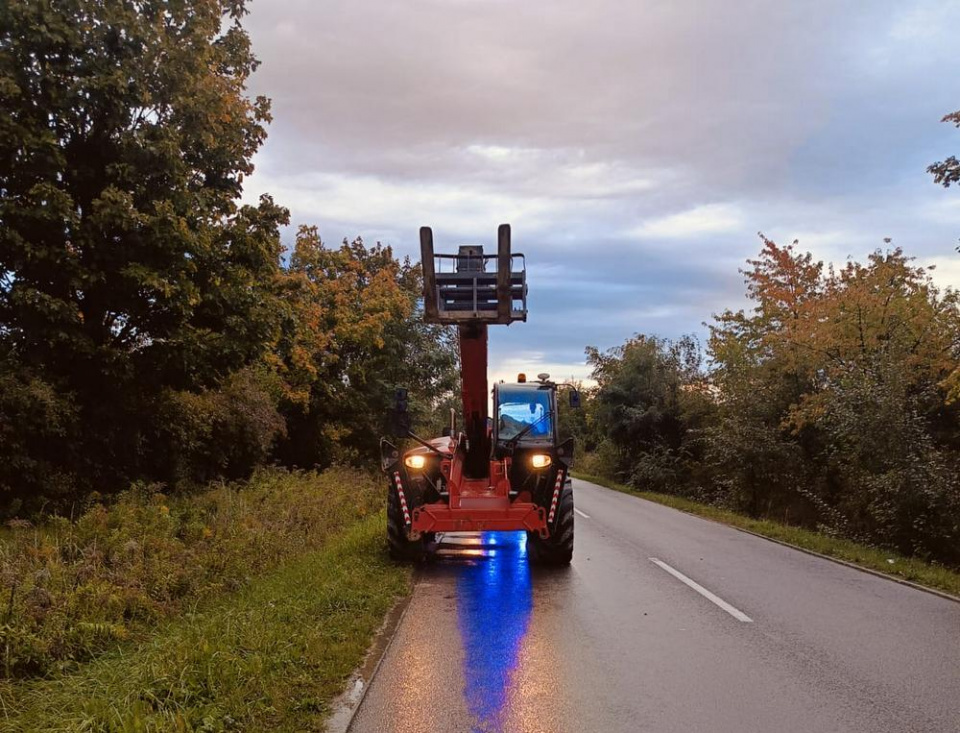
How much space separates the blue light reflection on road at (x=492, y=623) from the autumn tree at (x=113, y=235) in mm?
5560

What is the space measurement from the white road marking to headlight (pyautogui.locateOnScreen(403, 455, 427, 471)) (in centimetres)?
375

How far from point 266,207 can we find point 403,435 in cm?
532

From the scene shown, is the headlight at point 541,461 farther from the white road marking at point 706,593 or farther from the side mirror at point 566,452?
the white road marking at point 706,593

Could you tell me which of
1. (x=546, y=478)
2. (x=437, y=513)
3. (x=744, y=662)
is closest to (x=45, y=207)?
(x=437, y=513)

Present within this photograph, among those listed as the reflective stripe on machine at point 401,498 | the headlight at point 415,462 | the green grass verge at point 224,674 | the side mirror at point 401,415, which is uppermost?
the side mirror at point 401,415

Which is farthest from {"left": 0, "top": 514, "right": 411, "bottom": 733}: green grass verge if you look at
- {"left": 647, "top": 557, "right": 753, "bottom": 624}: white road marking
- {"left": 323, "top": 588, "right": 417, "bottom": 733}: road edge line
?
{"left": 647, "top": 557, "right": 753, "bottom": 624}: white road marking

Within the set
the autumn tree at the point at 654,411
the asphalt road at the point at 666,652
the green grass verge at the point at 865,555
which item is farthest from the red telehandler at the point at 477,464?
the autumn tree at the point at 654,411

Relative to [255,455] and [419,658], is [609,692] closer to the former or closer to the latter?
[419,658]

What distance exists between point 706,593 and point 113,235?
32.7ft

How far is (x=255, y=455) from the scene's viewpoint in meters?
17.6

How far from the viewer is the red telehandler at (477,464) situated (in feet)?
27.5

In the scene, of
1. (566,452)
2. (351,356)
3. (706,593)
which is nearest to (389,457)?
(566,452)

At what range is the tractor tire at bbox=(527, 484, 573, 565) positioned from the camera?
1035 centimetres

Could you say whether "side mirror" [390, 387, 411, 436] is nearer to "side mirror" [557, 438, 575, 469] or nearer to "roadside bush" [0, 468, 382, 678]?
"side mirror" [557, 438, 575, 469]
